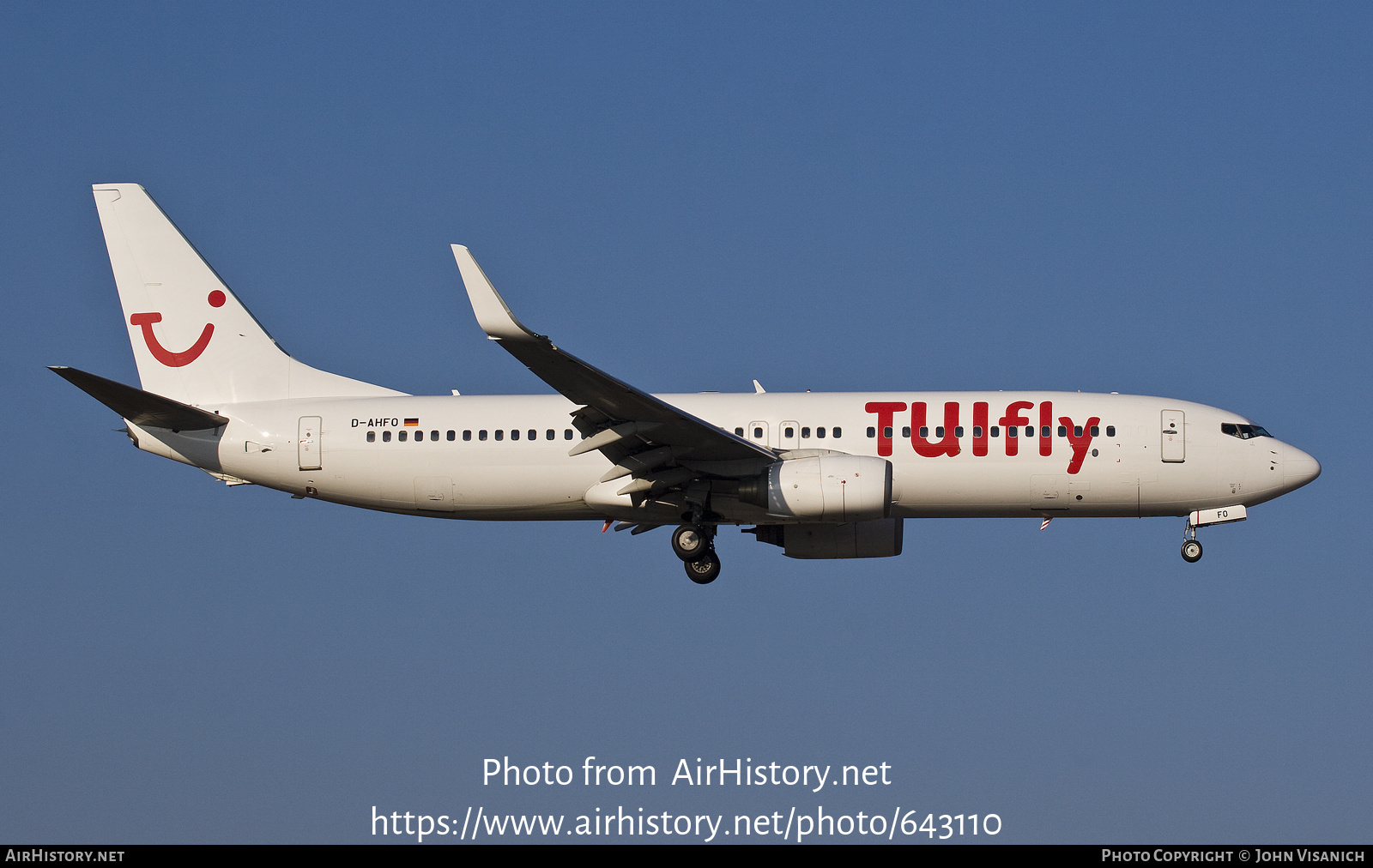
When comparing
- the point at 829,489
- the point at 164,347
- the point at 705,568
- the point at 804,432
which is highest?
the point at 164,347

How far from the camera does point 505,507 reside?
36.3 metres

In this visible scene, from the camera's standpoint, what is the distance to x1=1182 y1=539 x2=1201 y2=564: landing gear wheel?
118 feet

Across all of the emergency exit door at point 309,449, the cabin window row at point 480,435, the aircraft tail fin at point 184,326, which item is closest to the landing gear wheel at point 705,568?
the cabin window row at point 480,435

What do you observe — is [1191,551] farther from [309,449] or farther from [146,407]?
[146,407]

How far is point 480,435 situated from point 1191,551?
16.2 m

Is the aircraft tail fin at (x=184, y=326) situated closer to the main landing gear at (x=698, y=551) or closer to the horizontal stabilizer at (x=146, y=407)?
the horizontal stabilizer at (x=146, y=407)

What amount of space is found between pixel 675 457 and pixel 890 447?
4.73 meters

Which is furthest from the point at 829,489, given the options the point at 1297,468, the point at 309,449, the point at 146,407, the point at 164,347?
the point at 164,347

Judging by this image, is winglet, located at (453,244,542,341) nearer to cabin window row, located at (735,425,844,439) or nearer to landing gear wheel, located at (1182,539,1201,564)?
cabin window row, located at (735,425,844,439)

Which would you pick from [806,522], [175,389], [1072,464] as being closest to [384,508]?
[175,389]

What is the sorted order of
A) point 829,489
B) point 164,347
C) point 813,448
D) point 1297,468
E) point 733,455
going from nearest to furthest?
point 829,489
point 733,455
point 813,448
point 1297,468
point 164,347

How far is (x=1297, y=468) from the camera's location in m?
35.8

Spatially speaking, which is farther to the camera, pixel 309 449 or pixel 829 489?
pixel 309 449

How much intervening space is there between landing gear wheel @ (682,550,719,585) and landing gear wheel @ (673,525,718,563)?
0.48 feet
